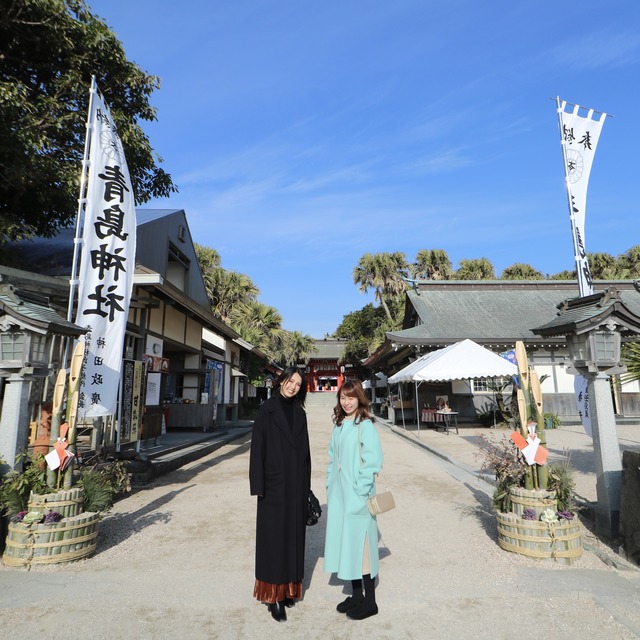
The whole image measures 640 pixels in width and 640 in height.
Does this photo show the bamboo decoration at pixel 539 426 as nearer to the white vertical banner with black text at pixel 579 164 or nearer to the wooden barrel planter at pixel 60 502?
the white vertical banner with black text at pixel 579 164

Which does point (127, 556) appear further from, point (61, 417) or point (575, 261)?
point (575, 261)

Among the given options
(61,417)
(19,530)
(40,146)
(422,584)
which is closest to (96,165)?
(40,146)

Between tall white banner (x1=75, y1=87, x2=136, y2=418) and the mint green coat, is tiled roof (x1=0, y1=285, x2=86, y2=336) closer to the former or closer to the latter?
tall white banner (x1=75, y1=87, x2=136, y2=418)

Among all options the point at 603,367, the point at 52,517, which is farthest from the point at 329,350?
the point at 52,517

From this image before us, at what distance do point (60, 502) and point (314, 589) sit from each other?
92.8 inches

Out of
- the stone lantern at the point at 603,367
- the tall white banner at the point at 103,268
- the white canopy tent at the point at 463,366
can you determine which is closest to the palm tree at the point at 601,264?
the white canopy tent at the point at 463,366

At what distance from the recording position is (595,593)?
121 inches

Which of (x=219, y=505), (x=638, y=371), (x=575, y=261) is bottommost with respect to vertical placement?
(x=219, y=505)

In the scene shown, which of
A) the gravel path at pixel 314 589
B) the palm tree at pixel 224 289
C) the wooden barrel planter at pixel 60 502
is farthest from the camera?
the palm tree at pixel 224 289

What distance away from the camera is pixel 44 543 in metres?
3.60

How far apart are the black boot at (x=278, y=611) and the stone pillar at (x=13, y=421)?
9.36 ft

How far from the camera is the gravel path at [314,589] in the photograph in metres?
2.63

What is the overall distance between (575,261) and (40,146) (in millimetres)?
9376

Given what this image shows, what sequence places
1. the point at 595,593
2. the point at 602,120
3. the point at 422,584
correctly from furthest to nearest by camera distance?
the point at 602,120 < the point at 422,584 < the point at 595,593
